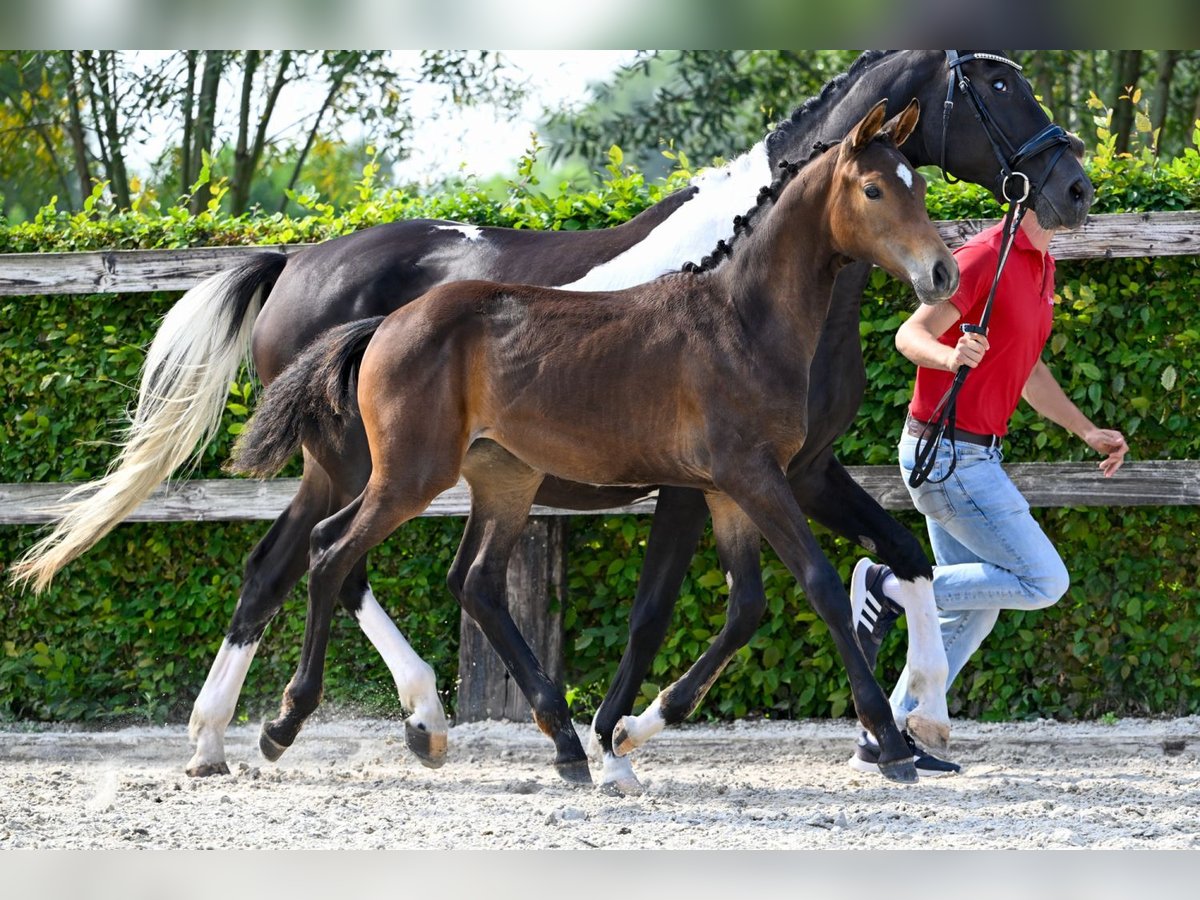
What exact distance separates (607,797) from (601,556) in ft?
5.26

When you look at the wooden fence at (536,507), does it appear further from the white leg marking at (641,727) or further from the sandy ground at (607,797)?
the white leg marking at (641,727)

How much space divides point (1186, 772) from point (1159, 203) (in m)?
2.22

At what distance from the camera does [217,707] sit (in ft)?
16.0

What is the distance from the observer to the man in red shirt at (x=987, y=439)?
4.09 meters

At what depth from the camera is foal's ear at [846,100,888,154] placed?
3.43m

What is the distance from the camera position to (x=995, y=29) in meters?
0.92

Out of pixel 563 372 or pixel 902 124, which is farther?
pixel 563 372

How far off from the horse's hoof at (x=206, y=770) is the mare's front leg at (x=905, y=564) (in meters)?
2.31

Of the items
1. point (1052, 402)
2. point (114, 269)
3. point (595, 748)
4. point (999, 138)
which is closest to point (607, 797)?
point (595, 748)

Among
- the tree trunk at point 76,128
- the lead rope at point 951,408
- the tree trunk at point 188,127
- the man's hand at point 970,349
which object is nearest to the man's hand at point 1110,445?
the lead rope at point 951,408

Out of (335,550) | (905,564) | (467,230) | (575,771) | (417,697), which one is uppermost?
(467,230)

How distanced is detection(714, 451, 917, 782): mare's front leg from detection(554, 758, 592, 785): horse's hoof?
1029mm

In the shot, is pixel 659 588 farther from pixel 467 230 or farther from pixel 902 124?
pixel 902 124

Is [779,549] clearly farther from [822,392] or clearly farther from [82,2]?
[82,2]
